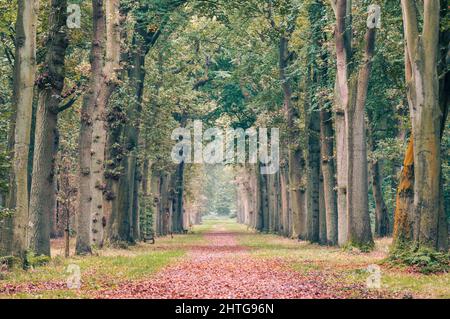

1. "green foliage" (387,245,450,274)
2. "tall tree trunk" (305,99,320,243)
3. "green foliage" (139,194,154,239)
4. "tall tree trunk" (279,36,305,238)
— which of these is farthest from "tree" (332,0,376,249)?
"green foliage" (139,194,154,239)

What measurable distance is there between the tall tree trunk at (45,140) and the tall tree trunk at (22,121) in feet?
10.6

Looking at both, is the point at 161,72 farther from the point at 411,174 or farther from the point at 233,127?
the point at 411,174

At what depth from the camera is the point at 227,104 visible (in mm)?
53062

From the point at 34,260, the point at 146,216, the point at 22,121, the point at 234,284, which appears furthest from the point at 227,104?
the point at 234,284

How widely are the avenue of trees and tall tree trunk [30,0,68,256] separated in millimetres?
41

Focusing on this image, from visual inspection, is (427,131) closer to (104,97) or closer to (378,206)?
(104,97)

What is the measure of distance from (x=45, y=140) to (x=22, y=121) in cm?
394

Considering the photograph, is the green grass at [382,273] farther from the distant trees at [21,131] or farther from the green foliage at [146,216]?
the green foliage at [146,216]

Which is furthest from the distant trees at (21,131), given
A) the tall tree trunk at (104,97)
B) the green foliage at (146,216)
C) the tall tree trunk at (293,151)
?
the tall tree trunk at (293,151)

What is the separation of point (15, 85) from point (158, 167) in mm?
28450

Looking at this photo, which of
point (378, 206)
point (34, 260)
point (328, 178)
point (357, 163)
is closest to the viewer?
point (34, 260)

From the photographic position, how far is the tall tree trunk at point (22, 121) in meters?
18.0

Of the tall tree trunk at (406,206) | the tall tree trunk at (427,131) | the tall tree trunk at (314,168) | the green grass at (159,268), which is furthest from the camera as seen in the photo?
the tall tree trunk at (314,168)

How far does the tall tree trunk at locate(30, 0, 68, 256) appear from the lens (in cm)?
2175
